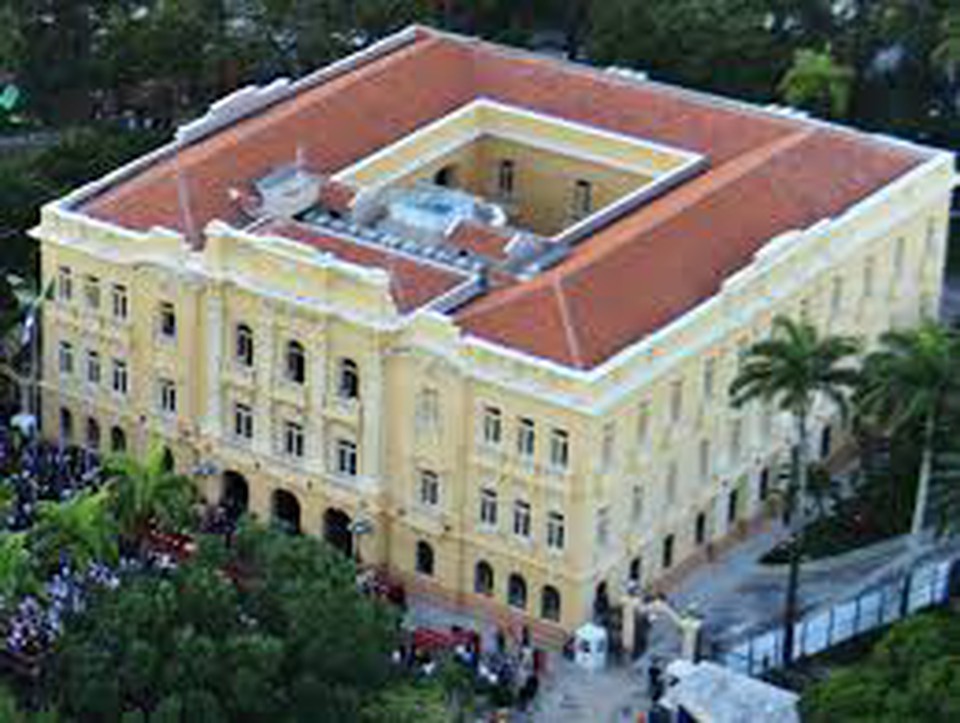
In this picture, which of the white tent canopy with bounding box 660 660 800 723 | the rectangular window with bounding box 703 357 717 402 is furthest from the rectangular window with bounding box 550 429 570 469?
the white tent canopy with bounding box 660 660 800 723

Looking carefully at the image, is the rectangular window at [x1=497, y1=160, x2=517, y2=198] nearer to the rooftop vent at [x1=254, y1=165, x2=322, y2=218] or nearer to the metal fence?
the rooftop vent at [x1=254, y1=165, x2=322, y2=218]

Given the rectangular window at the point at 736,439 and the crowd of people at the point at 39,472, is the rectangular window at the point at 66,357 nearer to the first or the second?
the crowd of people at the point at 39,472

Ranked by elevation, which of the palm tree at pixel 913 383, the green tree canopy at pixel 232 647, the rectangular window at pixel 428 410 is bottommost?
the green tree canopy at pixel 232 647

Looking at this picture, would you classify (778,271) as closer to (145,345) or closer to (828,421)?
(828,421)

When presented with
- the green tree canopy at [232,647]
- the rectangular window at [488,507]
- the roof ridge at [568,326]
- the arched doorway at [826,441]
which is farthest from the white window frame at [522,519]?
the arched doorway at [826,441]

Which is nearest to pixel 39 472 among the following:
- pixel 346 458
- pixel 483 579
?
pixel 346 458

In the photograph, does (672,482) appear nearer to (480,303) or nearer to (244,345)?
(480,303)

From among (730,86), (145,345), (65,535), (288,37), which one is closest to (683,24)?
(730,86)
